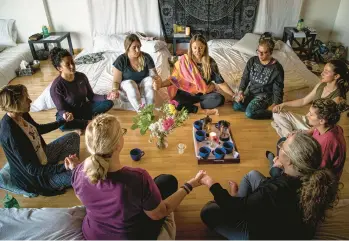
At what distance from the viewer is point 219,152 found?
90.5 inches

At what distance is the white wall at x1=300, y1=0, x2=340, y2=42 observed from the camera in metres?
4.47

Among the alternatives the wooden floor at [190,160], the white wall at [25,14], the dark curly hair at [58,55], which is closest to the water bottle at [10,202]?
the wooden floor at [190,160]

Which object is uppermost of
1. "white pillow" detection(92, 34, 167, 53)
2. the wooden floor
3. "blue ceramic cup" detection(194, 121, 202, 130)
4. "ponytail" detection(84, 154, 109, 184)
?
"ponytail" detection(84, 154, 109, 184)

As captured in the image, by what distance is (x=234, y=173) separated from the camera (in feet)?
7.37

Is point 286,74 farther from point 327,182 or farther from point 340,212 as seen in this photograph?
point 327,182

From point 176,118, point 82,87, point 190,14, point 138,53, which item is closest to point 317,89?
point 176,118

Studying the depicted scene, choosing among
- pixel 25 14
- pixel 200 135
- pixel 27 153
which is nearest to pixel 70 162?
pixel 27 153

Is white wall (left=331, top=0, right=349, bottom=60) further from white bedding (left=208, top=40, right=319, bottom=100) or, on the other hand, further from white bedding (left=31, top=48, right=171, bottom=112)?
white bedding (left=31, top=48, right=171, bottom=112)

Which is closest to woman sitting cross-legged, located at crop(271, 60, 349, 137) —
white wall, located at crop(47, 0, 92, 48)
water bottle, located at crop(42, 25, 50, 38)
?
white wall, located at crop(47, 0, 92, 48)

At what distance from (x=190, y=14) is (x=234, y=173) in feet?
10.1

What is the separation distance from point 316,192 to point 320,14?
437cm

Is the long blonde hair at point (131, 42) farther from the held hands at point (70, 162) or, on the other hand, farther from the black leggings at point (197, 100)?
the held hands at point (70, 162)

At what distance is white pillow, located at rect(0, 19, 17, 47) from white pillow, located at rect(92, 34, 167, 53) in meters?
1.44

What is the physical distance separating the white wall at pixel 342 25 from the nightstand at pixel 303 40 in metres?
0.60
